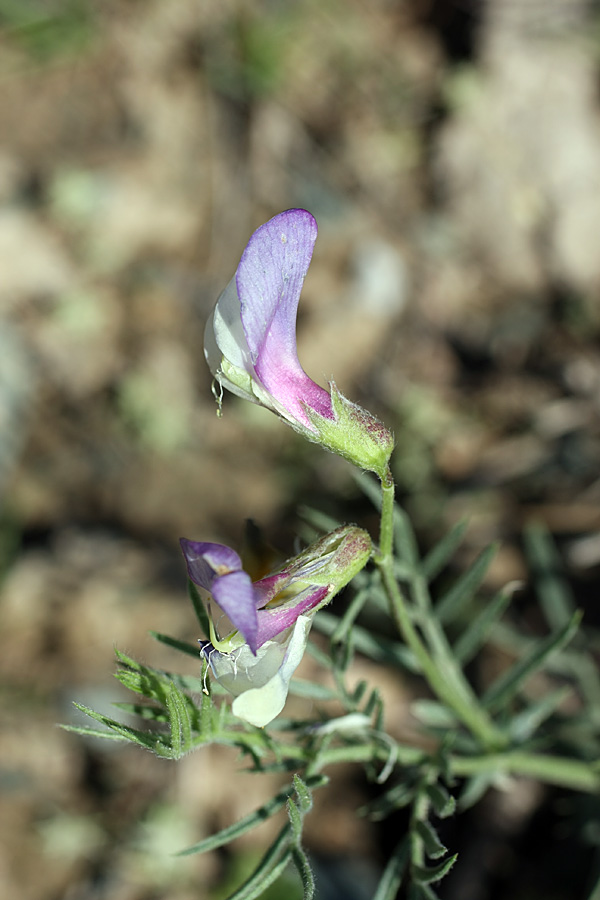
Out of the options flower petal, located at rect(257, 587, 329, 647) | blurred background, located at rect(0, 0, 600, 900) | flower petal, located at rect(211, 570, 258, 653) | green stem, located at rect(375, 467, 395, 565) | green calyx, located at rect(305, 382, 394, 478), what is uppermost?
green calyx, located at rect(305, 382, 394, 478)

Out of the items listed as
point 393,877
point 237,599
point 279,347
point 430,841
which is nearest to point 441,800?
point 430,841

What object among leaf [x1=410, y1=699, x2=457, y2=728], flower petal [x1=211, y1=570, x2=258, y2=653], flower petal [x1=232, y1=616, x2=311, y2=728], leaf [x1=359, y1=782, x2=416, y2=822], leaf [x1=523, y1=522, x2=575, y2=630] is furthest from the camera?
leaf [x1=523, y1=522, x2=575, y2=630]

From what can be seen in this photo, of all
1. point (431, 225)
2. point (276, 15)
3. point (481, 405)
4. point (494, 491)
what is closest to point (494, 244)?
point (431, 225)

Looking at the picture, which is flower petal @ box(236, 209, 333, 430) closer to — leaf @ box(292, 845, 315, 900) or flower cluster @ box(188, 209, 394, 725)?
flower cluster @ box(188, 209, 394, 725)

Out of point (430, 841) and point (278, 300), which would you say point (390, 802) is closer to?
point (430, 841)

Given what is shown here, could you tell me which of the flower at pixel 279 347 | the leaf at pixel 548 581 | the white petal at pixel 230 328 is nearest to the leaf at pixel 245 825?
the flower at pixel 279 347

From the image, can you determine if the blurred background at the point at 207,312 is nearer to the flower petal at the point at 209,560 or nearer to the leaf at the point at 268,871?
the leaf at the point at 268,871

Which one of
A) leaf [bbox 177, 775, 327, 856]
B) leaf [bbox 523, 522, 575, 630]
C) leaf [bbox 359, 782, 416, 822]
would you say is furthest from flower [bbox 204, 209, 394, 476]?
leaf [bbox 523, 522, 575, 630]
